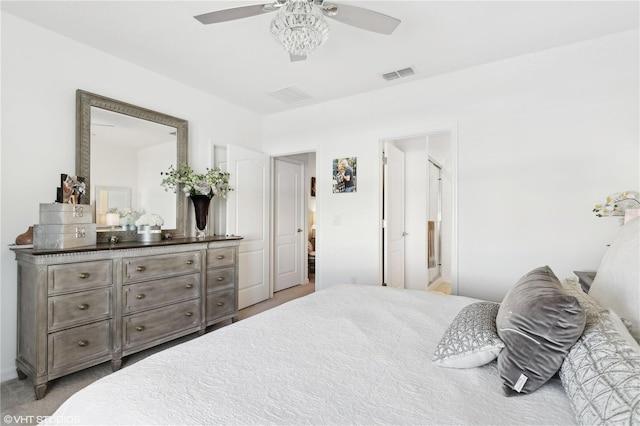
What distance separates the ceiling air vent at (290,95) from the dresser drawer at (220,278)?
210 cm

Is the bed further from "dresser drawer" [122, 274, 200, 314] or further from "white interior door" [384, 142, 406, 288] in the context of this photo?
"white interior door" [384, 142, 406, 288]

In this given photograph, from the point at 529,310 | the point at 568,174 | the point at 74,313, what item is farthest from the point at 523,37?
the point at 74,313

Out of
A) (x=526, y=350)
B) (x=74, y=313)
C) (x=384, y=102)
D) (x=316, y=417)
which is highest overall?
(x=384, y=102)

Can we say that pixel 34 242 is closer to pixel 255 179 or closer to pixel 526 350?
pixel 255 179

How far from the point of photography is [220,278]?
3166 millimetres

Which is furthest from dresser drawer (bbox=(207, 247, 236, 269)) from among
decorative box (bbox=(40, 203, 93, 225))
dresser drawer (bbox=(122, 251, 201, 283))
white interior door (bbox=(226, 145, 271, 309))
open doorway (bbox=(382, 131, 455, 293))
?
open doorway (bbox=(382, 131, 455, 293))

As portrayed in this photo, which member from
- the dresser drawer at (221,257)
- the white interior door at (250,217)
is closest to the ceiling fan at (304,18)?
the dresser drawer at (221,257)

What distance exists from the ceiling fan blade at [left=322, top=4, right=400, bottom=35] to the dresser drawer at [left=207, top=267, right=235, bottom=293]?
2.45 m

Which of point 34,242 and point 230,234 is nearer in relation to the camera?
point 34,242

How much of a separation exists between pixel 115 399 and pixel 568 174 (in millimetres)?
3377

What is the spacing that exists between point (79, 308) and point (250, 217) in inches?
83.4

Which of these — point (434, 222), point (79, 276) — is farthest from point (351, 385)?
point (434, 222)

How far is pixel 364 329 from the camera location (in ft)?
4.68

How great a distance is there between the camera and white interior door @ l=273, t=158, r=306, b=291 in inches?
189
